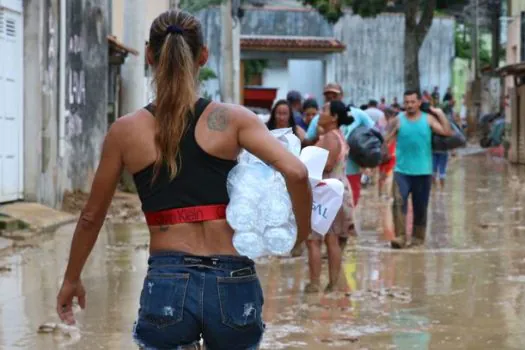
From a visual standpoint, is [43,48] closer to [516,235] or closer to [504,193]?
[516,235]

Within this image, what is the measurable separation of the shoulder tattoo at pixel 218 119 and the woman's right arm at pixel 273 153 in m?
0.04

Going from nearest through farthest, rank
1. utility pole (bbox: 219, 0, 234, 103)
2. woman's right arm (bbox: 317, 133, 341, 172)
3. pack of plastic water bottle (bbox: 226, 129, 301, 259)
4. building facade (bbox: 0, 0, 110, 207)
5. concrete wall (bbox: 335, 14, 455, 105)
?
pack of plastic water bottle (bbox: 226, 129, 301, 259) < woman's right arm (bbox: 317, 133, 341, 172) < building facade (bbox: 0, 0, 110, 207) < utility pole (bbox: 219, 0, 234, 103) < concrete wall (bbox: 335, 14, 455, 105)

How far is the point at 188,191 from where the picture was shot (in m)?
4.07

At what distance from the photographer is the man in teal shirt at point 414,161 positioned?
12852 mm

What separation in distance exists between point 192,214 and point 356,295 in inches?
226

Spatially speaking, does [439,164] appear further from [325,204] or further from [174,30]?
[174,30]

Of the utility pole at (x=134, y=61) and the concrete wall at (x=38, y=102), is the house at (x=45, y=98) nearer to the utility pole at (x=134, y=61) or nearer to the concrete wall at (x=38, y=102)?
the concrete wall at (x=38, y=102)

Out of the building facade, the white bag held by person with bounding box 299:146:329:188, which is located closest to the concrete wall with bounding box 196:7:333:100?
the building facade

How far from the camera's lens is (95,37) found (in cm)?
1820

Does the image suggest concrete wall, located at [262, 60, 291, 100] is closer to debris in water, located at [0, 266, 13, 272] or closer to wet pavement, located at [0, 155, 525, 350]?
wet pavement, located at [0, 155, 525, 350]

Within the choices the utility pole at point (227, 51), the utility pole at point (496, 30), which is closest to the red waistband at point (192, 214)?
the utility pole at point (227, 51)

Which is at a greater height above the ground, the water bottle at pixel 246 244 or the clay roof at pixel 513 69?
the clay roof at pixel 513 69

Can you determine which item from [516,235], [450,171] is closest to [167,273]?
[516,235]

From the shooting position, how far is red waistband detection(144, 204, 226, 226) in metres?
4.07
